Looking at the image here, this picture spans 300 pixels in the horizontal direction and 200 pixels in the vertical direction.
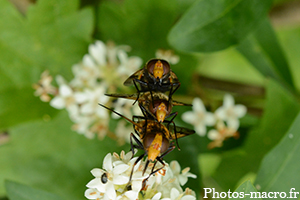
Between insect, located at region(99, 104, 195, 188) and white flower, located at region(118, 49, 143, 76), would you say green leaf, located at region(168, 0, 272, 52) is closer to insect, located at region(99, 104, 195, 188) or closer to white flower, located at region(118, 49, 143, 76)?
white flower, located at region(118, 49, 143, 76)

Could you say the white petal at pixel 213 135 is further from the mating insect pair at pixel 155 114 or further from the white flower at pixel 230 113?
the mating insect pair at pixel 155 114

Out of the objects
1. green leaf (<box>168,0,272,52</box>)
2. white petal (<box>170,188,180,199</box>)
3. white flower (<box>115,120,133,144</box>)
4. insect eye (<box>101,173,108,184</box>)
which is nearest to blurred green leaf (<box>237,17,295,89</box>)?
green leaf (<box>168,0,272,52</box>)

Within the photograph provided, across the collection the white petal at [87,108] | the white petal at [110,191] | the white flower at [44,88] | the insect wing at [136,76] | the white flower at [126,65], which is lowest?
the white petal at [110,191]

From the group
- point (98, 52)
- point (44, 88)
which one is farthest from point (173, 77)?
point (44, 88)

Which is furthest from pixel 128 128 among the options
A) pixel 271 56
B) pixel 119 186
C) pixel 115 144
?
pixel 271 56

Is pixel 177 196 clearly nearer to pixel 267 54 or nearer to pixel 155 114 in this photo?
pixel 155 114

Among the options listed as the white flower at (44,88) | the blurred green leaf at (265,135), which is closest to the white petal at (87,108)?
the white flower at (44,88)
